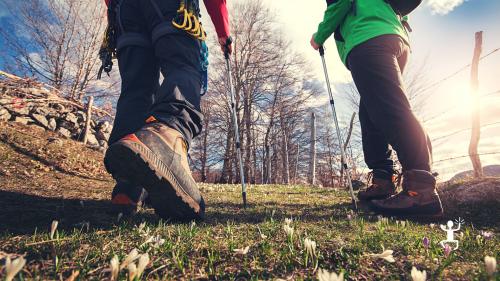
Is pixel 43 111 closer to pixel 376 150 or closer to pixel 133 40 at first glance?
pixel 133 40

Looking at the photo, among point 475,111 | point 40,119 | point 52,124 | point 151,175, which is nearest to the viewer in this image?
point 151,175

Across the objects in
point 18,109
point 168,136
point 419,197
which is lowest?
point 419,197

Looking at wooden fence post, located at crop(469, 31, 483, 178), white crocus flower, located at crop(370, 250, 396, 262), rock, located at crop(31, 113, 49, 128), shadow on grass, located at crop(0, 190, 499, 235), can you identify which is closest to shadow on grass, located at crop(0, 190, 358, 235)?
shadow on grass, located at crop(0, 190, 499, 235)

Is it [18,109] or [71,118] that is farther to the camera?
[71,118]

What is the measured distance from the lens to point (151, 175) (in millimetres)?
1841

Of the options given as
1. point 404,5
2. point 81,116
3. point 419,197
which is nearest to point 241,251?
point 419,197

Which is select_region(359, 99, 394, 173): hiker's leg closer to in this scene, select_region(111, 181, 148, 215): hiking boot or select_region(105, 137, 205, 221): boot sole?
select_region(105, 137, 205, 221): boot sole

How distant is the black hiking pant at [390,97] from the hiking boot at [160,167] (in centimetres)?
194

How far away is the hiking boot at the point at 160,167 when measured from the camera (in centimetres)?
179

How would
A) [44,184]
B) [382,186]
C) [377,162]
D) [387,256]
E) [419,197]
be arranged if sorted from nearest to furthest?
1. [387,256]
2. [419,197]
3. [382,186]
4. [377,162]
5. [44,184]

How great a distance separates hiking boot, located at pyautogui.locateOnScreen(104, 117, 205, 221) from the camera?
5.88 ft

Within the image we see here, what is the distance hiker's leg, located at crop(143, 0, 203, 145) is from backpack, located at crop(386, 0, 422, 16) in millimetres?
2215

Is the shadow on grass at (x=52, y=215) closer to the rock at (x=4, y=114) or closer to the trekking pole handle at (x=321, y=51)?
the trekking pole handle at (x=321, y=51)

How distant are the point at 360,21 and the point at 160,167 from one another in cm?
261
